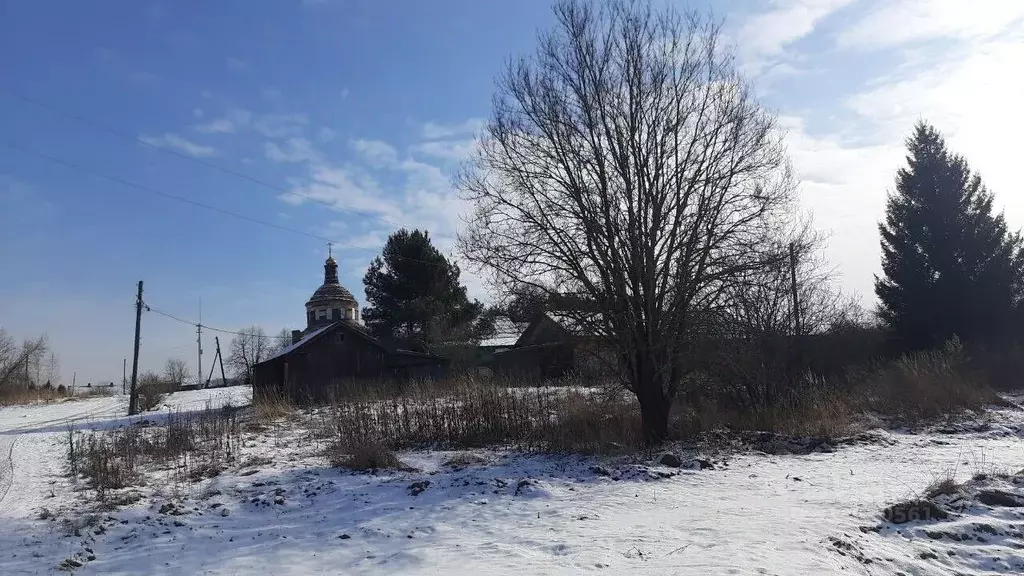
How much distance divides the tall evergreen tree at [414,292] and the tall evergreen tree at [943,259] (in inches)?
940

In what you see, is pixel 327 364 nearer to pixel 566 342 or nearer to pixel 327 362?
pixel 327 362

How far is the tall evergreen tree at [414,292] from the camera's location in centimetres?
4341

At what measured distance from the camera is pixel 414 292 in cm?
4547

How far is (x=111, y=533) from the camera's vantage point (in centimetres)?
756

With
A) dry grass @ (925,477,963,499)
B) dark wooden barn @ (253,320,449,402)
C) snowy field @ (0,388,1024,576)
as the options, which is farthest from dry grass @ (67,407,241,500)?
dark wooden barn @ (253,320,449,402)

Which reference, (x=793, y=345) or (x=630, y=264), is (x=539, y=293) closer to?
(x=630, y=264)

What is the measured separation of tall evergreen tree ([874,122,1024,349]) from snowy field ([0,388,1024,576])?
2428cm

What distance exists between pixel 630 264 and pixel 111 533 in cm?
996

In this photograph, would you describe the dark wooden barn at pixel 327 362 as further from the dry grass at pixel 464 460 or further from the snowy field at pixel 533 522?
the snowy field at pixel 533 522

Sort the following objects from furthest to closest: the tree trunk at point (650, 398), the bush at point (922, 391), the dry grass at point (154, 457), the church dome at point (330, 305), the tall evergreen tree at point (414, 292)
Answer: the church dome at point (330, 305)
the tall evergreen tree at point (414, 292)
the bush at point (922, 391)
the tree trunk at point (650, 398)
the dry grass at point (154, 457)

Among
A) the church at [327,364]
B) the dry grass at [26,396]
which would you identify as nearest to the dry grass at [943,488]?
the church at [327,364]

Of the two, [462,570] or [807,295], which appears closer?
[462,570]

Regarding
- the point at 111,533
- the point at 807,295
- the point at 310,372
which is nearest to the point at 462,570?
the point at 111,533

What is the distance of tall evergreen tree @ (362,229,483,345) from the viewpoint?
43.4m
